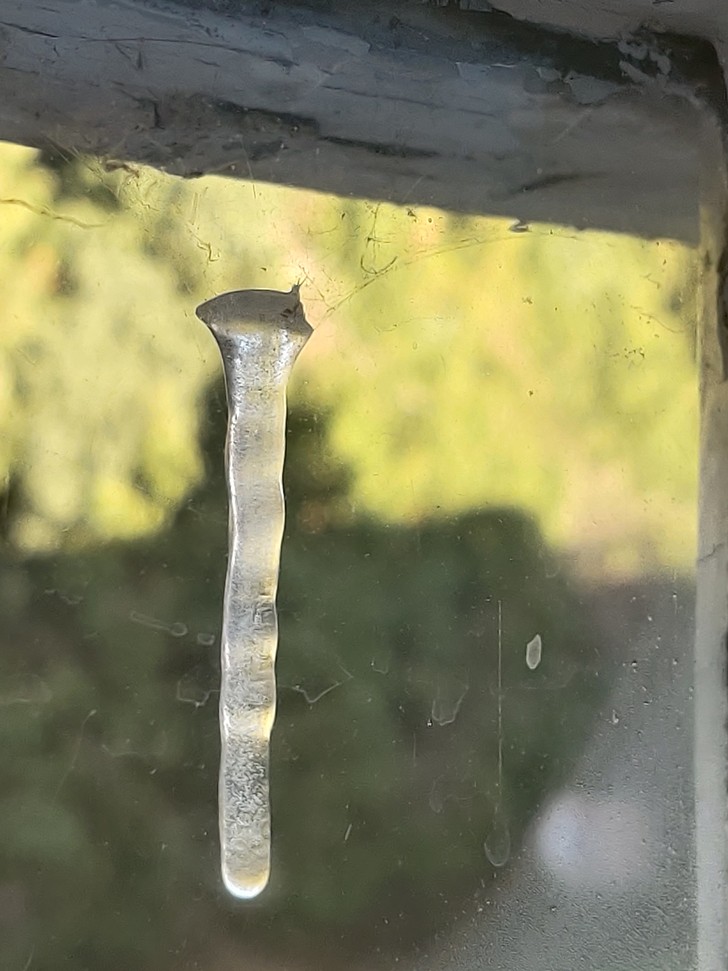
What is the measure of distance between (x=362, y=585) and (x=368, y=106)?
332mm

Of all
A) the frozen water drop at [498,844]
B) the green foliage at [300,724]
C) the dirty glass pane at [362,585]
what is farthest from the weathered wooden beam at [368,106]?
the frozen water drop at [498,844]

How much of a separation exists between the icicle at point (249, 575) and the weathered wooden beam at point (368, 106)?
111mm

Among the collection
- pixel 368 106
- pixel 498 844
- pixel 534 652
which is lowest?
pixel 498 844

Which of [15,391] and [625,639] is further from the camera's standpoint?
[625,639]

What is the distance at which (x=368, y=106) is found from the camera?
2.14ft

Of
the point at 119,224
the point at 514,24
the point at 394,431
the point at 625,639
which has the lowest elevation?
the point at 625,639

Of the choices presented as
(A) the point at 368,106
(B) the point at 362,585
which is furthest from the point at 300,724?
(A) the point at 368,106

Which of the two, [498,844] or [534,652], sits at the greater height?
[534,652]

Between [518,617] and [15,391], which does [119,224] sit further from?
[518,617]

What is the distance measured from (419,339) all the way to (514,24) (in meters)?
0.23

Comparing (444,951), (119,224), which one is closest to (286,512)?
(119,224)

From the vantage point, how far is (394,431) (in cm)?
66

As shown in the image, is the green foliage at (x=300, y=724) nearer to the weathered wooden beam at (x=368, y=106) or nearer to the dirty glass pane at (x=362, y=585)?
the dirty glass pane at (x=362, y=585)

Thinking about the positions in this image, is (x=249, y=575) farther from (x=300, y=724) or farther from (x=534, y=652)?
(x=534, y=652)
